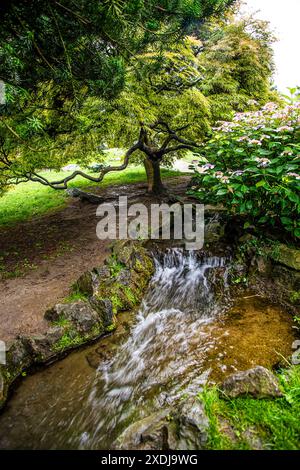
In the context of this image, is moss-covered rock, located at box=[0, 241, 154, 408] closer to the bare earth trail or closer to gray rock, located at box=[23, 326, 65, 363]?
gray rock, located at box=[23, 326, 65, 363]

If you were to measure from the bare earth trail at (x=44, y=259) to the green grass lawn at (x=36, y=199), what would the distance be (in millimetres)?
940

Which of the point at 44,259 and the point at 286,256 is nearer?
the point at 286,256

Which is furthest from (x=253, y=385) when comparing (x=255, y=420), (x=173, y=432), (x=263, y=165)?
(x=263, y=165)

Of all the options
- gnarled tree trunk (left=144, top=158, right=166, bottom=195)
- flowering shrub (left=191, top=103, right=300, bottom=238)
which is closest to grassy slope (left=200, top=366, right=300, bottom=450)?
flowering shrub (left=191, top=103, right=300, bottom=238)

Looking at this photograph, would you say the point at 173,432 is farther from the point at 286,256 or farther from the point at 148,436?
the point at 286,256

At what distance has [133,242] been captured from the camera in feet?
20.9

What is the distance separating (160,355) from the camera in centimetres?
384

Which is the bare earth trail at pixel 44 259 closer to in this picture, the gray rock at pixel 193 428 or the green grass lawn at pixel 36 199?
the green grass lawn at pixel 36 199

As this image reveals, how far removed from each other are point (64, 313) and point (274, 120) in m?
4.87

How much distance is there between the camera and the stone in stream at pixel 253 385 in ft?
8.18

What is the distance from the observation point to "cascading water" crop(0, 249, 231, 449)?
2893mm

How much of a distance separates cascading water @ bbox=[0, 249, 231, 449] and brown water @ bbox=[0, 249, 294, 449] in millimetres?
11

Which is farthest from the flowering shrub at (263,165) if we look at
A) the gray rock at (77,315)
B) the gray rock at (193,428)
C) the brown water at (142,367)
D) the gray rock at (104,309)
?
the gray rock at (193,428)

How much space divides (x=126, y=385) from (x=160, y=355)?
63cm
